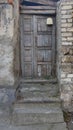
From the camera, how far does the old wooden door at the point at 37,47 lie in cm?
630

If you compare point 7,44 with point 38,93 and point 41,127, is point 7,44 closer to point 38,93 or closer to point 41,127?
point 38,93

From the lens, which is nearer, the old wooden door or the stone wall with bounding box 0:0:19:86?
the stone wall with bounding box 0:0:19:86

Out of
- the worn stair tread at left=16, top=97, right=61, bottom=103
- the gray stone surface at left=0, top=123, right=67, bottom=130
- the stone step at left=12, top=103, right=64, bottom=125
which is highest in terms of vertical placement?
the worn stair tread at left=16, top=97, right=61, bottom=103

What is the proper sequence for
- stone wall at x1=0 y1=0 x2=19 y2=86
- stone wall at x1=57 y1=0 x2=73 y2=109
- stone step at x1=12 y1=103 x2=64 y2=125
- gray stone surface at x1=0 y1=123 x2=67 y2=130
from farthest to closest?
stone wall at x1=0 y1=0 x2=19 y2=86 → stone wall at x1=57 y1=0 x2=73 y2=109 → stone step at x1=12 y1=103 x2=64 y2=125 → gray stone surface at x1=0 y1=123 x2=67 y2=130

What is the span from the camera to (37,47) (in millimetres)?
6375

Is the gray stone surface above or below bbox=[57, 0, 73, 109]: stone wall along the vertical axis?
below

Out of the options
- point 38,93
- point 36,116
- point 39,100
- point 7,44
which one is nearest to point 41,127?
point 36,116

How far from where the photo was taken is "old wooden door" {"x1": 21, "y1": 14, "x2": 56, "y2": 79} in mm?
6302

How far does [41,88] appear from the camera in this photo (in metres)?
5.78

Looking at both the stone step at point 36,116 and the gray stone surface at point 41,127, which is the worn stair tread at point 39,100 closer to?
the stone step at point 36,116

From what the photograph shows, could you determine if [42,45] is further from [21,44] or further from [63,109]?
[63,109]

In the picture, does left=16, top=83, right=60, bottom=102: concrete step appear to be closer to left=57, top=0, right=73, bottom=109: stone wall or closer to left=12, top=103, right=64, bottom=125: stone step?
left=57, top=0, right=73, bottom=109: stone wall

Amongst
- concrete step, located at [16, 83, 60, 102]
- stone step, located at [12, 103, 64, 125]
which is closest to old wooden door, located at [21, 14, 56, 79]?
concrete step, located at [16, 83, 60, 102]

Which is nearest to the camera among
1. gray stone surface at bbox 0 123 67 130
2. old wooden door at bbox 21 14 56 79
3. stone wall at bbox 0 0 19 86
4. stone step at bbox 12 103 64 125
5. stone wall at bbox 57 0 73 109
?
gray stone surface at bbox 0 123 67 130
